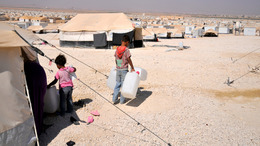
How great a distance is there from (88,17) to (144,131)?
53.3 feet

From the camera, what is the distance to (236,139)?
4461 millimetres

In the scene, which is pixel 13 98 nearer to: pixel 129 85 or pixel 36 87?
pixel 36 87

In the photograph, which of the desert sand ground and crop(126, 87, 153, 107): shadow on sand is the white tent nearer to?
the desert sand ground

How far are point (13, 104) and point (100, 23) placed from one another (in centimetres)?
1527

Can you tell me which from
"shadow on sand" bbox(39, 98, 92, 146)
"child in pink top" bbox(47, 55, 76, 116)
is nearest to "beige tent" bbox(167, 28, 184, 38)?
"shadow on sand" bbox(39, 98, 92, 146)

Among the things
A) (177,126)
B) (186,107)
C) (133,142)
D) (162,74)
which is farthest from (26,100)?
(162,74)

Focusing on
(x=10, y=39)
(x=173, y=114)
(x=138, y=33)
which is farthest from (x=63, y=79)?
(x=138, y=33)

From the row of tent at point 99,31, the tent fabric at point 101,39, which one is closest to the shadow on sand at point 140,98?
the row of tent at point 99,31

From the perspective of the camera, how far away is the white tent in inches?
140

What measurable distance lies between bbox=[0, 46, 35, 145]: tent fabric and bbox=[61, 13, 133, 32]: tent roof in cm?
1361

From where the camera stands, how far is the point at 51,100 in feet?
16.4

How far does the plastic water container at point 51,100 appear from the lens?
4.97m

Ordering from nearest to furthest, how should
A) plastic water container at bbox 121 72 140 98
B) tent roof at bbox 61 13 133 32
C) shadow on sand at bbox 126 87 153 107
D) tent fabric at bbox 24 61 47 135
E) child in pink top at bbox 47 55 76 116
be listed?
tent fabric at bbox 24 61 47 135, child in pink top at bbox 47 55 76 116, plastic water container at bbox 121 72 140 98, shadow on sand at bbox 126 87 153 107, tent roof at bbox 61 13 133 32

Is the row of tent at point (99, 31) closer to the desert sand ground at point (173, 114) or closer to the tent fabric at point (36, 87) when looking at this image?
the desert sand ground at point (173, 114)
